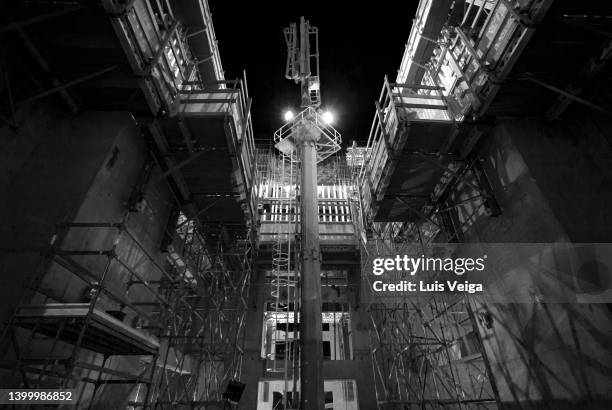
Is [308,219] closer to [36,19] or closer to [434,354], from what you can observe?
[434,354]

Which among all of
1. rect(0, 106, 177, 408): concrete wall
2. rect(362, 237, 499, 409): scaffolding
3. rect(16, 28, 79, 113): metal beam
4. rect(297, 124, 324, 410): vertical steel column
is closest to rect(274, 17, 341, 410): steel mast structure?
rect(297, 124, 324, 410): vertical steel column

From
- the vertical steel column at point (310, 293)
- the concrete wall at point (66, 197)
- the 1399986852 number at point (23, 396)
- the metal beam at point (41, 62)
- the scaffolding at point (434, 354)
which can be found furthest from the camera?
the scaffolding at point (434, 354)

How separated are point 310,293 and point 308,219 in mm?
2339

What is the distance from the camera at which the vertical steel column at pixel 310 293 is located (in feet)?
26.7

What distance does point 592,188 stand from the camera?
7465 millimetres

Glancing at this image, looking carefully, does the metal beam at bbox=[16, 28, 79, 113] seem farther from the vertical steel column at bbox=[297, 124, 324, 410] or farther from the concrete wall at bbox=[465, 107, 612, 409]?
the concrete wall at bbox=[465, 107, 612, 409]

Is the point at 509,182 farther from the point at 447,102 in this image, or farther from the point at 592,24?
the point at 592,24

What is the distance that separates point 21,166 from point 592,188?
465 inches

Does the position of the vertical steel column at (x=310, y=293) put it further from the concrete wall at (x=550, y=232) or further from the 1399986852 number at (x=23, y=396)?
the 1399986852 number at (x=23, y=396)

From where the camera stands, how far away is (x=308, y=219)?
10.6 m

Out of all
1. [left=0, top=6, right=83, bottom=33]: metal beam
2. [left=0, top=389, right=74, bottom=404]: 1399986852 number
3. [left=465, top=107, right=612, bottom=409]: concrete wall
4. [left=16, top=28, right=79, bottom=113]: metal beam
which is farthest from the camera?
[left=465, top=107, right=612, bottom=409]: concrete wall

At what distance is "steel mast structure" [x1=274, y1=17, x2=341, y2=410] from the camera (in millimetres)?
8297

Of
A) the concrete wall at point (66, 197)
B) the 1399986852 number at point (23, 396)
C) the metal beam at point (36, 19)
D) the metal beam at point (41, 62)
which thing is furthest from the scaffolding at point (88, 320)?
the metal beam at point (36, 19)

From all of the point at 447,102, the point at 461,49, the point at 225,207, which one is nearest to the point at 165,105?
the point at 225,207
